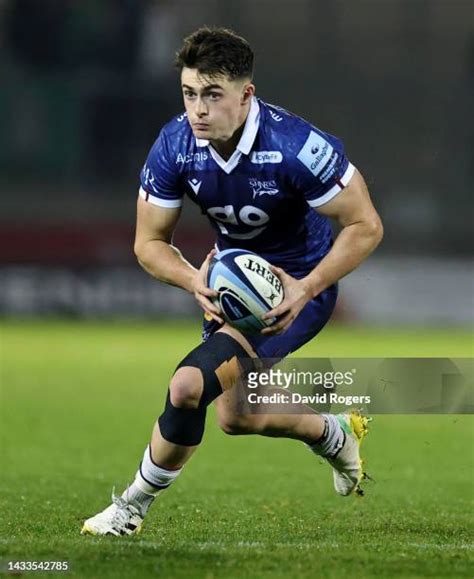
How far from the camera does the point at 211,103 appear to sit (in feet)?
18.2


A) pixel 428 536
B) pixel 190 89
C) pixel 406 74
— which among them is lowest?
pixel 406 74

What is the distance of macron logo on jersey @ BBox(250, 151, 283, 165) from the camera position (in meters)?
5.75

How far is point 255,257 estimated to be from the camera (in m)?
5.61

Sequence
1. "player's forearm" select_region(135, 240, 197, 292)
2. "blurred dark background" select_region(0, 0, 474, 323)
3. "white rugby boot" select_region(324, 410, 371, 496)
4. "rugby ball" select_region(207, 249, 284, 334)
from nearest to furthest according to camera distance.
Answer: "rugby ball" select_region(207, 249, 284, 334) < "player's forearm" select_region(135, 240, 197, 292) < "white rugby boot" select_region(324, 410, 371, 496) < "blurred dark background" select_region(0, 0, 474, 323)

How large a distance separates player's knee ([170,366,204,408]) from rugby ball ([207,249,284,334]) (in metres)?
0.26

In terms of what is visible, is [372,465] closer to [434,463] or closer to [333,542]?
[434,463]

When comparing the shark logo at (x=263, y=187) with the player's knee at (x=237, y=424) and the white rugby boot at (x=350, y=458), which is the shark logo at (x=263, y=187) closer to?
the player's knee at (x=237, y=424)

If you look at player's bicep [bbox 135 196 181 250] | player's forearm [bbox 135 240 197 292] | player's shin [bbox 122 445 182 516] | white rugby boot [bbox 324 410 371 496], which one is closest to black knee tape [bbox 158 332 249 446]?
player's shin [bbox 122 445 182 516]

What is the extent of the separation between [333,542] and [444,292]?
16.9 metres

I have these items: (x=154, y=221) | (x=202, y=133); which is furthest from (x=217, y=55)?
(x=154, y=221)

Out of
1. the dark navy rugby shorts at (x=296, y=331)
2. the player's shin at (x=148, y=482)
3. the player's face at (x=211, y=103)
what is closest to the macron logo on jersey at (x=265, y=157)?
the player's face at (x=211, y=103)

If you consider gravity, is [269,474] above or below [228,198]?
Answer: below

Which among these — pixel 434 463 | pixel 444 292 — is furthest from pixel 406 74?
pixel 434 463

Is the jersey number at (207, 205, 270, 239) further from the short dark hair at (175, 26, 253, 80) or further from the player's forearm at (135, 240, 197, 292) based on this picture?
the short dark hair at (175, 26, 253, 80)
